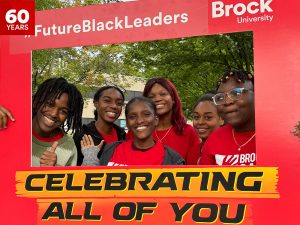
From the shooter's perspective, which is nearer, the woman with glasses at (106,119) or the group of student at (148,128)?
the group of student at (148,128)

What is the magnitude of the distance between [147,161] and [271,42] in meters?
1.40

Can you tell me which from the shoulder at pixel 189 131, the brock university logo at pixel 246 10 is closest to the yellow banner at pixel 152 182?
the shoulder at pixel 189 131

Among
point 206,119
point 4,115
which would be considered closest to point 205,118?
point 206,119

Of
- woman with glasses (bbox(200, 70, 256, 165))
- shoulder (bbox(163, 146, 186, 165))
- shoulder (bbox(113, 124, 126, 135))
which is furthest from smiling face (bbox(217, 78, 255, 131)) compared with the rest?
shoulder (bbox(113, 124, 126, 135))

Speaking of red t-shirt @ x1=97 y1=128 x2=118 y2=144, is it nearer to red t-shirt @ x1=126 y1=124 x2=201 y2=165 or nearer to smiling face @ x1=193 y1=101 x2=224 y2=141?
red t-shirt @ x1=126 y1=124 x2=201 y2=165

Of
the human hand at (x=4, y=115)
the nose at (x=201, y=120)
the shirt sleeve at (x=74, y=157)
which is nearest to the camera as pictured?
the nose at (x=201, y=120)

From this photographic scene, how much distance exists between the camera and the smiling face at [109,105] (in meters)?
4.56

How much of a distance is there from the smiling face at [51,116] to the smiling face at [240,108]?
148 cm

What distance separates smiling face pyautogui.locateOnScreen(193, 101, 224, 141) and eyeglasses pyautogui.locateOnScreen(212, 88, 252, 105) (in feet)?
0.21

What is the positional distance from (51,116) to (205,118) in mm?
1460

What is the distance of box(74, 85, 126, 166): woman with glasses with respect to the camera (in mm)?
Result: 4559

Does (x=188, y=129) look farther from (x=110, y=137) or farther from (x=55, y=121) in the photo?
(x=55, y=121)

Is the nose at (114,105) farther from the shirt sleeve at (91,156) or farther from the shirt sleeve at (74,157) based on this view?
the shirt sleeve at (74,157)

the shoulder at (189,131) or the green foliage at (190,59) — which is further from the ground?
the green foliage at (190,59)
